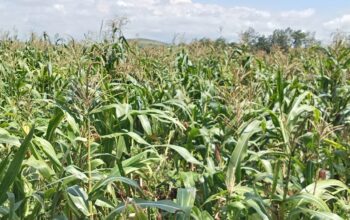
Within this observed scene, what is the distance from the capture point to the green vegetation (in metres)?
2.02

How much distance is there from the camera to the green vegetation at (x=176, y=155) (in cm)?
202

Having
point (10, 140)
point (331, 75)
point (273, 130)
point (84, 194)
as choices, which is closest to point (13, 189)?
point (10, 140)

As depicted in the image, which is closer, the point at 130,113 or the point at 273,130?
the point at 130,113

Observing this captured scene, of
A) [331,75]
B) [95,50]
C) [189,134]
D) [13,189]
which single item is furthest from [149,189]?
[95,50]

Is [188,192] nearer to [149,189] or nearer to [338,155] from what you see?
[149,189]

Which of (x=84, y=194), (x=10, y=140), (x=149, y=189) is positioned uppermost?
(x=10, y=140)

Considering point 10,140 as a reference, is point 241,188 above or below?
below

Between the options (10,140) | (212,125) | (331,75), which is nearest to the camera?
(10,140)

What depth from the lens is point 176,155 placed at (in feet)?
10.3

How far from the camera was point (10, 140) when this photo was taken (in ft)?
7.00

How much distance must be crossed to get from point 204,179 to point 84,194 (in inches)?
32.8

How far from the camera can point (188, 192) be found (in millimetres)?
1991

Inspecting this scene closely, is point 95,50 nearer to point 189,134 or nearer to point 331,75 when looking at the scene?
point 331,75

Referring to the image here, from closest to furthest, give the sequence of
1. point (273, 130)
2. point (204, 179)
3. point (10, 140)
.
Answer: point (10, 140), point (204, 179), point (273, 130)
